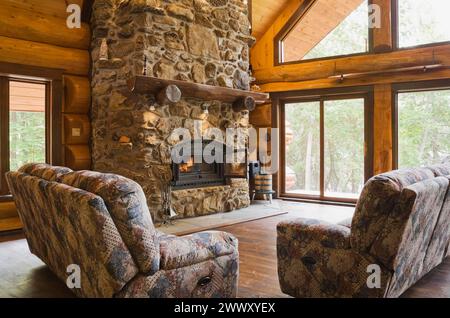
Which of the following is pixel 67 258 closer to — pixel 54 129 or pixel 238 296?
pixel 238 296

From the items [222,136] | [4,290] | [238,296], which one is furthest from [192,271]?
[222,136]

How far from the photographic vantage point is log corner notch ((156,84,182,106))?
5258 mm

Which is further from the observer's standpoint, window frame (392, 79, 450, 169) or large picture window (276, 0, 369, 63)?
large picture window (276, 0, 369, 63)

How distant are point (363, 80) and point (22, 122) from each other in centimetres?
562

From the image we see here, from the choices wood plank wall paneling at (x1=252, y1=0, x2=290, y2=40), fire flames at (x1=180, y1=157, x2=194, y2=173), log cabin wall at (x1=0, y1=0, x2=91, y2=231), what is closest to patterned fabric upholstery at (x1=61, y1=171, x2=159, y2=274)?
fire flames at (x1=180, y1=157, x2=194, y2=173)

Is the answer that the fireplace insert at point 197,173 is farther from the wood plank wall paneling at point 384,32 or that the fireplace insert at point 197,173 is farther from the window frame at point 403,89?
the wood plank wall paneling at point 384,32

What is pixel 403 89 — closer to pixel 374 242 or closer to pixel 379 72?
pixel 379 72

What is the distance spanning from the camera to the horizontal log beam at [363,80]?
6266 millimetres

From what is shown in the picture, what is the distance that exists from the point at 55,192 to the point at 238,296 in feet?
4.90

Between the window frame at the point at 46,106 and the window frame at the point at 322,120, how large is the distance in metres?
4.27

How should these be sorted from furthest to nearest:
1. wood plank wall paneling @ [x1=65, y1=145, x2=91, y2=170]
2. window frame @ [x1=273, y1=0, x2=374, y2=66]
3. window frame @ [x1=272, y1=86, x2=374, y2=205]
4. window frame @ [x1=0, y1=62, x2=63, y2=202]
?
window frame @ [x1=273, y1=0, x2=374, y2=66], window frame @ [x1=272, y1=86, x2=374, y2=205], wood plank wall paneling @ [x1=65, y1=145, x2=91, y2=170], window frame @ [x1=0, y1=62, x2=63, y2=202]

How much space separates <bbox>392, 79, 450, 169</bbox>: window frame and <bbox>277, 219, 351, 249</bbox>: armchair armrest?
4651 millimetres

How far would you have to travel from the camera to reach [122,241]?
207 cm

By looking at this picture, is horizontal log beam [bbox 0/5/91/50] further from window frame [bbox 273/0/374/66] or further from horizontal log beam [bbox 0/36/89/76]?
window frame [bbox 273/0/374/66]
